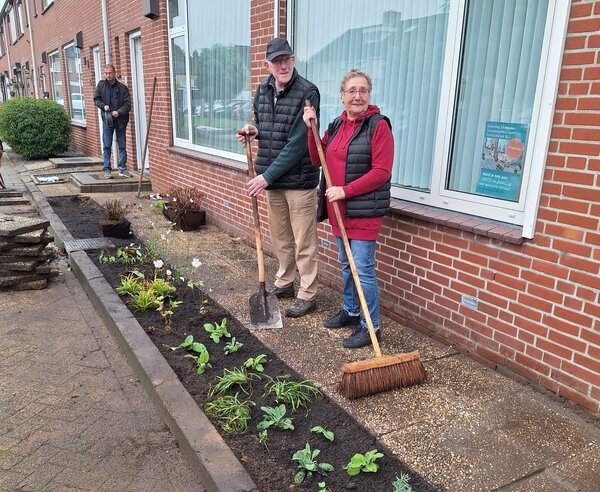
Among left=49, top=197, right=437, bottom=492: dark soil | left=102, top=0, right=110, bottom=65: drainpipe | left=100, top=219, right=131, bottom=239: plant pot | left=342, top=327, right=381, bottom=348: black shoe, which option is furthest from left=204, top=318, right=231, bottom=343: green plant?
left=102, top=0, right=110, bottom=65: drainpipe

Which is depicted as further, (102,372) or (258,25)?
(258,25)

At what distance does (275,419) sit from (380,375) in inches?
25.7

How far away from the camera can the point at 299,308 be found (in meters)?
4.07

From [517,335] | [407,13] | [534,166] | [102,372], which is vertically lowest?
[102,372]

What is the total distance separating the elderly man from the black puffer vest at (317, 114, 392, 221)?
52cm

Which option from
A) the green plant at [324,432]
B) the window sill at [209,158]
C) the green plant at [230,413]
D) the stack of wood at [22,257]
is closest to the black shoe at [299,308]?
the green plant at [230,413]

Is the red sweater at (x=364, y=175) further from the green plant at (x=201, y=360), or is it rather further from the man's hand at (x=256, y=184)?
the green plant at (x=201, y=360)

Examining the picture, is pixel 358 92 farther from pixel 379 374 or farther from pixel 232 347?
pixel 232 347

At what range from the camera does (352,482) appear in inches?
90.0

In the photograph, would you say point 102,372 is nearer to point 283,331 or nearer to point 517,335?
point 283,331

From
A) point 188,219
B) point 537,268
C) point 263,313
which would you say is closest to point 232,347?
point 263,313

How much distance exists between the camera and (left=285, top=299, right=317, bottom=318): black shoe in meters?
4.05

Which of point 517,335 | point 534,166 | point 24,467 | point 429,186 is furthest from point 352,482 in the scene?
point 429,186

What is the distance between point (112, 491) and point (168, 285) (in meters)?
2.24
